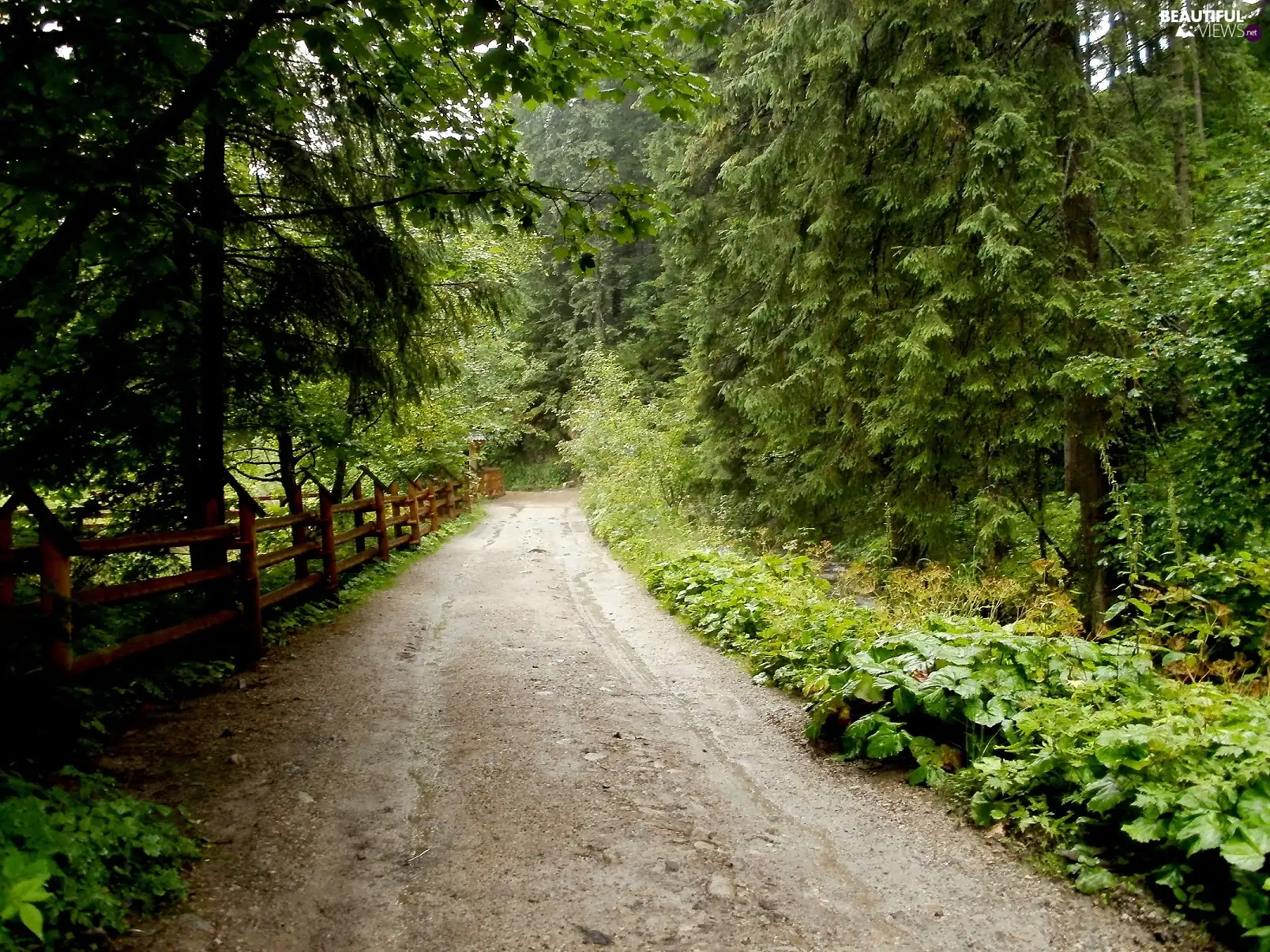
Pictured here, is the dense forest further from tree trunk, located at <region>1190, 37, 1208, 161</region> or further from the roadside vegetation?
tree trunk, located at <region>1190, 37, 1208, 161</region>

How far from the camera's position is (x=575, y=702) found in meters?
5.84

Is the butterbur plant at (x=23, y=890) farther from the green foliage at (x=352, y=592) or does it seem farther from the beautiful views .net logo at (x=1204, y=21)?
the beautiful views .net logo at (x=1204, y=21)

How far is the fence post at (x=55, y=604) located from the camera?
4246mm

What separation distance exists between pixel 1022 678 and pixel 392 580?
30.5 feet

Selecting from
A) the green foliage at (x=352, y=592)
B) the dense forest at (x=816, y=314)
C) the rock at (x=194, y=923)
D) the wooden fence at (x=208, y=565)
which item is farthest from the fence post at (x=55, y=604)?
the green foliage at (x=352, y=592)

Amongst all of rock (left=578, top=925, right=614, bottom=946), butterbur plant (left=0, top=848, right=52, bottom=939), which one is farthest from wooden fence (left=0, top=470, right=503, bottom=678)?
rock (left=578, top=925, right=614, bottom=946)

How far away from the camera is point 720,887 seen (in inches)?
128

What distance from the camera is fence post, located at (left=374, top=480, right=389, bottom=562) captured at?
468 inches

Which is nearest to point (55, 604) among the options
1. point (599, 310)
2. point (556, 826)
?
point (556, 826)

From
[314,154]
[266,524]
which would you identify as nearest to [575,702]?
[266,524]

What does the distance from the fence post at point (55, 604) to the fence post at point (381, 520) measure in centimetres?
750

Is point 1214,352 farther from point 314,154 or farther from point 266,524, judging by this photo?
point 266,524

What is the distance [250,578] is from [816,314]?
757 cm

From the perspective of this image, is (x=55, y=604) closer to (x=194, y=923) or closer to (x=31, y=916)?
(x=194, y=923)
